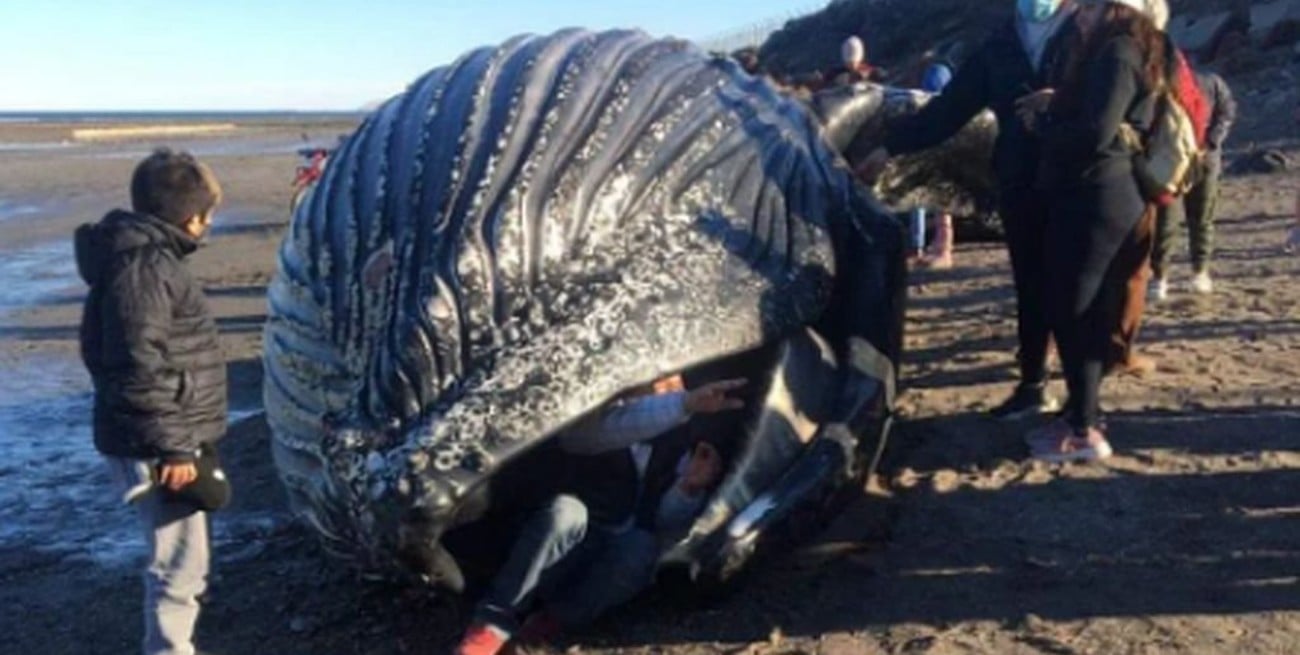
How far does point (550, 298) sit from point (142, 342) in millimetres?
1236

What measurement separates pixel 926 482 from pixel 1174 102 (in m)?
1.79

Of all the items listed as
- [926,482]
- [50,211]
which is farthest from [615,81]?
[50,211]

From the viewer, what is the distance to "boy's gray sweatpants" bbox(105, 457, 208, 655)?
14.9 feet

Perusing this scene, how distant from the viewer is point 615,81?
5109 millimetres

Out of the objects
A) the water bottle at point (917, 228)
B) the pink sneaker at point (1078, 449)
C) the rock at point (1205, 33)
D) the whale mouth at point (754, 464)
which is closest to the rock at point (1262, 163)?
the water bottle at point (917, 228)

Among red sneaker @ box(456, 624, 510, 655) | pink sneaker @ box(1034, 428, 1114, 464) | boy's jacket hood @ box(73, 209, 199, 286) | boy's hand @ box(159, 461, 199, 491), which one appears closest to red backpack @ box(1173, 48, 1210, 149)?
pink sneaker @ box(1034, 428, 1114, 464)

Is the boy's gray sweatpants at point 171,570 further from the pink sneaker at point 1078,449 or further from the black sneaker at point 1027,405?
the black sneaker at point 1027,405

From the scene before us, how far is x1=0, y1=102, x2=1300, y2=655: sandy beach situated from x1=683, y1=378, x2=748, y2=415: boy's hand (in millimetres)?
593

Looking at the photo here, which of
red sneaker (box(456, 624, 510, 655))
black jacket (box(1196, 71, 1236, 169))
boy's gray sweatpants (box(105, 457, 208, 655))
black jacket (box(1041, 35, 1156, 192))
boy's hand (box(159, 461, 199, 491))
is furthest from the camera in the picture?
black jacket (box(1196, 71, 1236, 169))

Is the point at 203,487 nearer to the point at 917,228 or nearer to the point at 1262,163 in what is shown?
the point at 917,228

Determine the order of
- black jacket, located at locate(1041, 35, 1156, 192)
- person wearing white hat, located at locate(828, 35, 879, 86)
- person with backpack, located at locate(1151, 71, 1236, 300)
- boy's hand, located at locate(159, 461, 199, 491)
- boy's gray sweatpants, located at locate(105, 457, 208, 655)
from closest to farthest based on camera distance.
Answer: boy's hand, located at locate(159, 461, 199, 491)
boy's gray sweatpants, located at locate(105, 457, 208, 655)
black jacket, located at locate(1041, 35, 1156, 192)
person with backpack, located at locate(1151, 71, 1236, 300)
person wearing white hat, located at locate(828, 35, 879, 86)

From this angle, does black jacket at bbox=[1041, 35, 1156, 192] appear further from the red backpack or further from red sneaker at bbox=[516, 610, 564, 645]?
red sneaker at bbox=[516, 610, 564, 645]

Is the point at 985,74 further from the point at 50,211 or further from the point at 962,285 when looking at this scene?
the point at 50,211

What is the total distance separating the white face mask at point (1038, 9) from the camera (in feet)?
19.3
